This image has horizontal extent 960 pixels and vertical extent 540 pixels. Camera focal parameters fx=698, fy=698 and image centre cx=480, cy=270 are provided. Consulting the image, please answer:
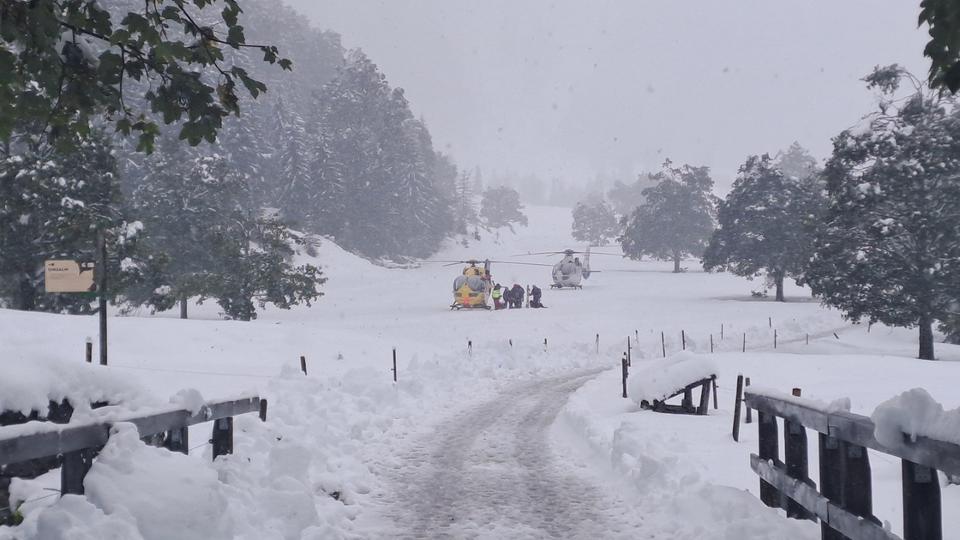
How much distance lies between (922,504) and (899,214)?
3007cm

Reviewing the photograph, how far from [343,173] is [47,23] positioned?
80308mm

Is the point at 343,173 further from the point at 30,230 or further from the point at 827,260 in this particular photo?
the point at 827,260

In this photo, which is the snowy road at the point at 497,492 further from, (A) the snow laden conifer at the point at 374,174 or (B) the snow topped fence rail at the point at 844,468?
(A) the snow laden conifer at the point at 374,174

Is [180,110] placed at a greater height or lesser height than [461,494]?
greater

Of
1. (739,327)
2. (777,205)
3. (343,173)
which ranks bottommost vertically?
(739,327)

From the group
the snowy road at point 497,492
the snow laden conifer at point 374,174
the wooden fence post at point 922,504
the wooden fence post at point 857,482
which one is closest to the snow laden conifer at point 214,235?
the snowy road at point 497,492

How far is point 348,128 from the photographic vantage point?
87312 millimetres

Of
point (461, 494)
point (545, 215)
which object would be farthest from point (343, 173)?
point (545, 215)

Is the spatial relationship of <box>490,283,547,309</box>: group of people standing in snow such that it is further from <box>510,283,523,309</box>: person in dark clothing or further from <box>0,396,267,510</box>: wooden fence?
<box>0,396,267,510</box>: wooden fence

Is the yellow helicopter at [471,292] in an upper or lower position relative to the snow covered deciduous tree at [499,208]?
lower

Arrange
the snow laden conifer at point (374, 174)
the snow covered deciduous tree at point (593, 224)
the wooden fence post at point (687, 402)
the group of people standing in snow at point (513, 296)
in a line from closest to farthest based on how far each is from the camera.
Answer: the wooden fence post at point (687, 402) → the group of people standing in snow at point (513, 296) → the snow laden conifer at point (374, 174) → the snow covered deciduous tree at point (593, 224)

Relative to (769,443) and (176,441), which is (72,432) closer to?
(176,441)

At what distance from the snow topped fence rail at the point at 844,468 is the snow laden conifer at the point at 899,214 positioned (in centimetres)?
2702

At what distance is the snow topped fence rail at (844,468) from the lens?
3.65 m
